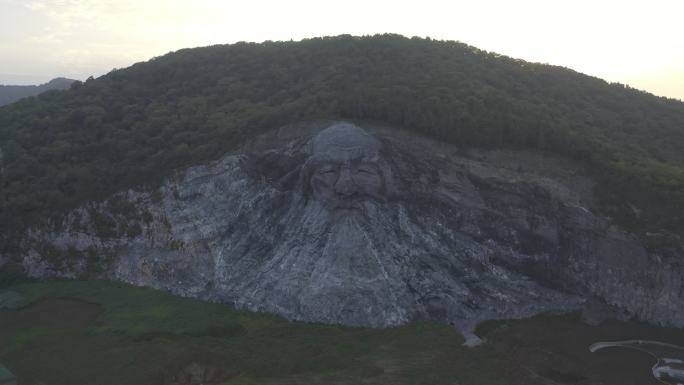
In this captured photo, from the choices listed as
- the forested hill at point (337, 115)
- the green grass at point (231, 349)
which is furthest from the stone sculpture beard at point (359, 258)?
the forested hill at point (337, 115)

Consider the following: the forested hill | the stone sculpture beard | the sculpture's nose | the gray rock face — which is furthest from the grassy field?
the forested hill

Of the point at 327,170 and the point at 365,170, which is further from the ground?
the point at 365,170

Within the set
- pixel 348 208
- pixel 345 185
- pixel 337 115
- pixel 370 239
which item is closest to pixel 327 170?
pixel 345 185

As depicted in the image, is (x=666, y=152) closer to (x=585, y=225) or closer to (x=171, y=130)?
(x=585, y=225)

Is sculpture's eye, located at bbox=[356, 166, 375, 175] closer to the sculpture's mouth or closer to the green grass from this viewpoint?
the sculpture's mouth

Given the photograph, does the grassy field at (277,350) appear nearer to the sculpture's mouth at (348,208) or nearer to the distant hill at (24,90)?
the sculpture's mouth at (348,208)

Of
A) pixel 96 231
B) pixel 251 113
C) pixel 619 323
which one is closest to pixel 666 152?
pixel 619 323

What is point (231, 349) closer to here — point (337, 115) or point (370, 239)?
point (370, 239)

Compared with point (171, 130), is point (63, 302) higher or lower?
lower
